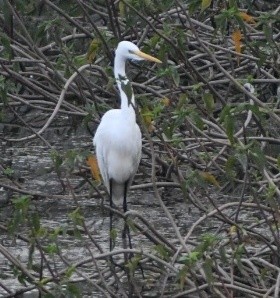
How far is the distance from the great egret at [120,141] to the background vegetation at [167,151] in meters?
0.12

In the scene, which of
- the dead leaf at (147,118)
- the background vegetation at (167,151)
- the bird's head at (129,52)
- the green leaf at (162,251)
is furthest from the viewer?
the bird's head at (129,52)

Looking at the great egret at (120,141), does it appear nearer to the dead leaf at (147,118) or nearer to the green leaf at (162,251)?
the dead leaf at (147,118)

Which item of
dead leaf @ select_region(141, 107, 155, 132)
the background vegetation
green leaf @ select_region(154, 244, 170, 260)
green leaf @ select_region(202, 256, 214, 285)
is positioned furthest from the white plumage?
green leaf @ select_region(202, 256, 214, 285)

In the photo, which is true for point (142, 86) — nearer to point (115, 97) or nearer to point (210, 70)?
point (115, 97)

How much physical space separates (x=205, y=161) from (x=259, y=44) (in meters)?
Result: 0.82

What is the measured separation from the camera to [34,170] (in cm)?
974

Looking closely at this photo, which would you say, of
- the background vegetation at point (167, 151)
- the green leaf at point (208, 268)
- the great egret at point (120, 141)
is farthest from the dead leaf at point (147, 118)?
the green leaf at point (208, 268)

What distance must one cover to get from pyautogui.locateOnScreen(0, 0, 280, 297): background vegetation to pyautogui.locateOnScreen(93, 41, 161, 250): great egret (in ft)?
0.40

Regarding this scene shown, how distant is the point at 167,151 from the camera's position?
225 inches

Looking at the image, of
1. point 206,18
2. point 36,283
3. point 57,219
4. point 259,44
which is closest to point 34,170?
point 57,219

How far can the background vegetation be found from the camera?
18.2 ft

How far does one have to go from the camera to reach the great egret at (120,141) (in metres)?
6.75

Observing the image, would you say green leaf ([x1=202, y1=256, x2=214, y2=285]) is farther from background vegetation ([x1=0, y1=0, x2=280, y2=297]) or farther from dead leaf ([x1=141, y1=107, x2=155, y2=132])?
dead leaf ([x1=141, y1=107, x2=155, y2=132])

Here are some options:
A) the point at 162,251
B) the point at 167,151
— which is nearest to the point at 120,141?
the point at 167,151
